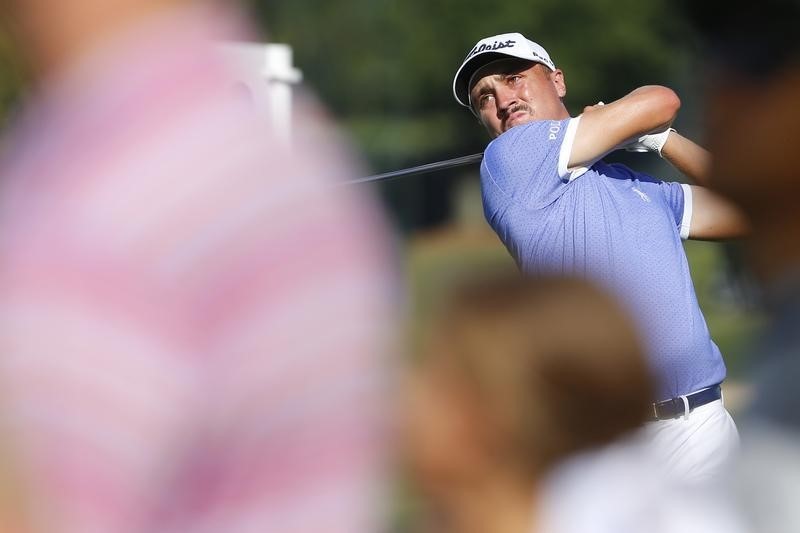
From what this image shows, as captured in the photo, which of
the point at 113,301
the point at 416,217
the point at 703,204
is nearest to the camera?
the point at 113,301

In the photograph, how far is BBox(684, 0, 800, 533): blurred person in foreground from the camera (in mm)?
1323

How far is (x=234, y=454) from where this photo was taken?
1.29 meters

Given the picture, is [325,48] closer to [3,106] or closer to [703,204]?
[3,106]

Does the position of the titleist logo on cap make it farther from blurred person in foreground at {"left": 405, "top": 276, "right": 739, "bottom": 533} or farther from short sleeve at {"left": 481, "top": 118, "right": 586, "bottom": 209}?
blurred person in foreground at {"left": 405, "top": 276, "right": 739, "bottom": 533}

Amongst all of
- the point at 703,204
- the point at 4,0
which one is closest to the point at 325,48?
the point at 703,204

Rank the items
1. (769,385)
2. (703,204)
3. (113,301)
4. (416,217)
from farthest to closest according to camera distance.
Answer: (416,217)
(703,204)
(769,385)
(113,301)

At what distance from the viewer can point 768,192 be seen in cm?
140

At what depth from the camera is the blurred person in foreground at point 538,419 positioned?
1.35 meters

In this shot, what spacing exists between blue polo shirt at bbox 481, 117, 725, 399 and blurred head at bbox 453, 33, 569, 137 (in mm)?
200

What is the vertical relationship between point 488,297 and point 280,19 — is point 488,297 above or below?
below

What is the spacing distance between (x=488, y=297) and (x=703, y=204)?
85.7 inches

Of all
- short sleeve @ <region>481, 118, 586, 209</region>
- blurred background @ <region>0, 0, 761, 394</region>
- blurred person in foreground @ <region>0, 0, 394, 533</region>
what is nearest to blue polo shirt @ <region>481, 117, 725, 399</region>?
short sleeve @ <region>481, 118, 586, 209</region>

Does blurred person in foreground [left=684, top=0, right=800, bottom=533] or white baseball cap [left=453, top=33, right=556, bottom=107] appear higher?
white baseball cap [left=453, top=33, right=556, bottom=107]

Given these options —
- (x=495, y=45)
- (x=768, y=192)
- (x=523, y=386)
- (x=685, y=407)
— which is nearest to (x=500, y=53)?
(x=495, y=45)
